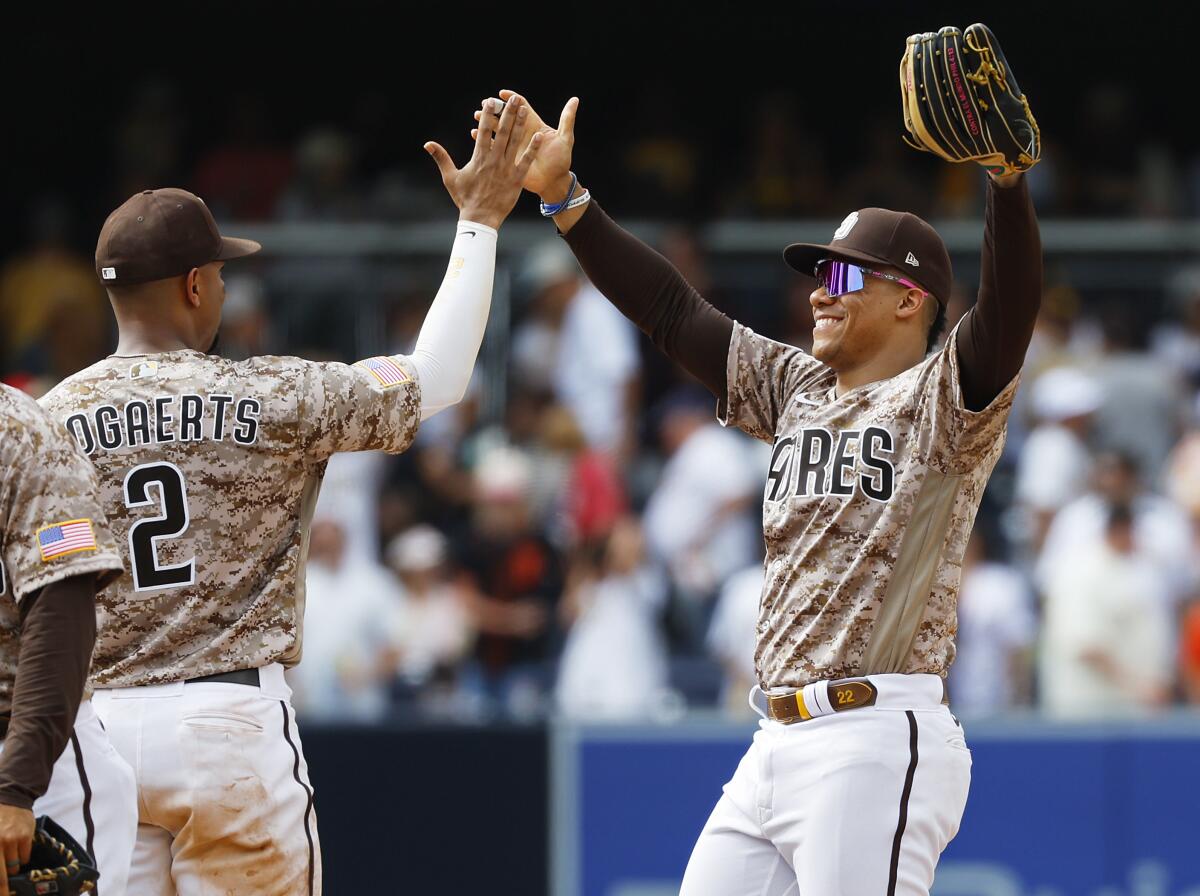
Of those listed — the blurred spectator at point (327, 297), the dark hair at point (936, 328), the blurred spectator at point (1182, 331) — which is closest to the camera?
the dark hair at point (936, 328)

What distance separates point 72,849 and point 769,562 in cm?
168

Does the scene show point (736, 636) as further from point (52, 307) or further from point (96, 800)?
point (96, 800)

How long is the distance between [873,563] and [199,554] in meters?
1.44

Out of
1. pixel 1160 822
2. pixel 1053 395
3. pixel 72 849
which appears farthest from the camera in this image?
pixel 1053 395

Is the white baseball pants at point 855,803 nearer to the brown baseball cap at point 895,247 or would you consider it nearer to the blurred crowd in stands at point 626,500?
the brown baseball cap at point 895,247

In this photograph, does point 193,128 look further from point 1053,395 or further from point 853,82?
point 1053,395

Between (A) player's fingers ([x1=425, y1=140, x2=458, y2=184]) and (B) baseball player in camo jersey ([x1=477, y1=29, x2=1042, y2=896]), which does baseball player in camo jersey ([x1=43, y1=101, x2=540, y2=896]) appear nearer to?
(A) player's fingers ([x1=425, y1=140, x2=458, y2=184])

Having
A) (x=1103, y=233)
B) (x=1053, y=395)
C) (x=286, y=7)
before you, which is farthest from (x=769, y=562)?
(x=286, y=7)

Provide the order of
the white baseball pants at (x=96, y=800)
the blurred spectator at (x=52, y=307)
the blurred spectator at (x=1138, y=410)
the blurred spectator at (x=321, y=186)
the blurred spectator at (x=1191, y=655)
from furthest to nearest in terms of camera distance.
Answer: the blurred spectator at (x=321, y=186), the blurred spectator at (x=52, y=307), the blurred spectator at (x=1138, y=410), the blurred spectator at (x=1191, y=655), the white baseball pants at (x=96, y=800)

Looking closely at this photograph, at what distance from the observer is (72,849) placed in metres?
3.36

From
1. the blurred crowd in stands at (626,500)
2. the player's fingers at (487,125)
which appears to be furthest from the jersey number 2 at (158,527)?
the blurred crowd in stands at (626,500)

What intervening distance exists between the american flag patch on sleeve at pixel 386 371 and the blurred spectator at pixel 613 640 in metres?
4.10

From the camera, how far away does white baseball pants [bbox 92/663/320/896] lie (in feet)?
12.9

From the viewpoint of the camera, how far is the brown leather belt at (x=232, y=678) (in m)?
4.00
